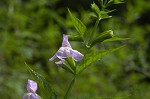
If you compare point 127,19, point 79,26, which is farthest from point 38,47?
point 79,26

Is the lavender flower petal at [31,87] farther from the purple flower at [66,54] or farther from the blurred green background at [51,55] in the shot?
the blurred green background at [51,55]

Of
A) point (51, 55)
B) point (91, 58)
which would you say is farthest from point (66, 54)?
point (51, 55)

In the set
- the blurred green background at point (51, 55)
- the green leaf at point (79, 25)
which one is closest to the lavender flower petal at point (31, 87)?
the green leaf at point (79, 25)

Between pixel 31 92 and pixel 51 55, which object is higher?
pixel 31 92

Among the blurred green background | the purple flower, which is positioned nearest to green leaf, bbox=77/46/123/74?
the purple flower

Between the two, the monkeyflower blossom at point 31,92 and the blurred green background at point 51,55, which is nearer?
the monkeyflower blossom at point 31,92

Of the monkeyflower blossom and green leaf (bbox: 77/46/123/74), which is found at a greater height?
green leaf (bbox: 77/46/123/74)

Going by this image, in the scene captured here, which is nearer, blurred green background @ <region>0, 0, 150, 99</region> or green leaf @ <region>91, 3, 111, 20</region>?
green leaf @ <region>91, 3, 111, 20</region>

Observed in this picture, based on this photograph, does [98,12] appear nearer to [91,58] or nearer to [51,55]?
[91,58]

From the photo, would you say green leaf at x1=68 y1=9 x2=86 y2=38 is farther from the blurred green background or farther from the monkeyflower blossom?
the blurred green background
